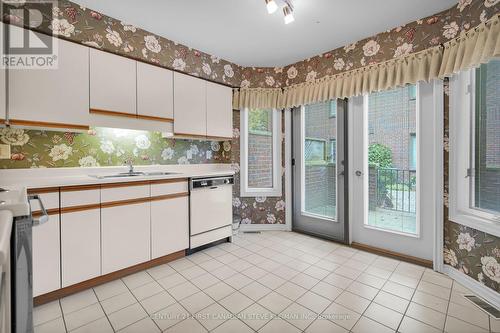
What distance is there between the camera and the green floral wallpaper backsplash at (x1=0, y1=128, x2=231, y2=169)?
2.12 m

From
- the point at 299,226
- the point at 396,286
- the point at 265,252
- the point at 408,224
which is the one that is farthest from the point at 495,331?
the point at 299,226

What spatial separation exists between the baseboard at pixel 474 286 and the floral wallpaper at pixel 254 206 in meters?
2.03

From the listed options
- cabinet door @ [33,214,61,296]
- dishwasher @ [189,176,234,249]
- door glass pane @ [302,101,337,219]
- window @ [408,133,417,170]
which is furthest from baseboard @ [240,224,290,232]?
cabinet door @ [33,214,61,296]

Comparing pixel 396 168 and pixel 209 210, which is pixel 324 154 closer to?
pixel 396 168

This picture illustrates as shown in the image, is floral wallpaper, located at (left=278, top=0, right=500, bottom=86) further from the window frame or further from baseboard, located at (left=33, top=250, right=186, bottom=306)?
baseboard, located at (left=33, top=250, right=186, bottom=306)

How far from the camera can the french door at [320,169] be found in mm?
3172

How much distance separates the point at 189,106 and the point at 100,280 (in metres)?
2.04

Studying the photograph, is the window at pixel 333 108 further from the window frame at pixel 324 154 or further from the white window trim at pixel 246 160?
the white window trim at pixel 246 160

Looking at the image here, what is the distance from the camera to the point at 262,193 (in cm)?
375

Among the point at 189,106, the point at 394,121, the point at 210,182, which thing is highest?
the point at 189,106

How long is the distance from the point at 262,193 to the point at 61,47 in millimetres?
2855

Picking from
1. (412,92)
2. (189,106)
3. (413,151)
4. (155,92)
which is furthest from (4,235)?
(412,92)

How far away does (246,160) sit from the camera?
12.4ft

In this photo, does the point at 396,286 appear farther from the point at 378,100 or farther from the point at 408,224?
the point at 378,100
